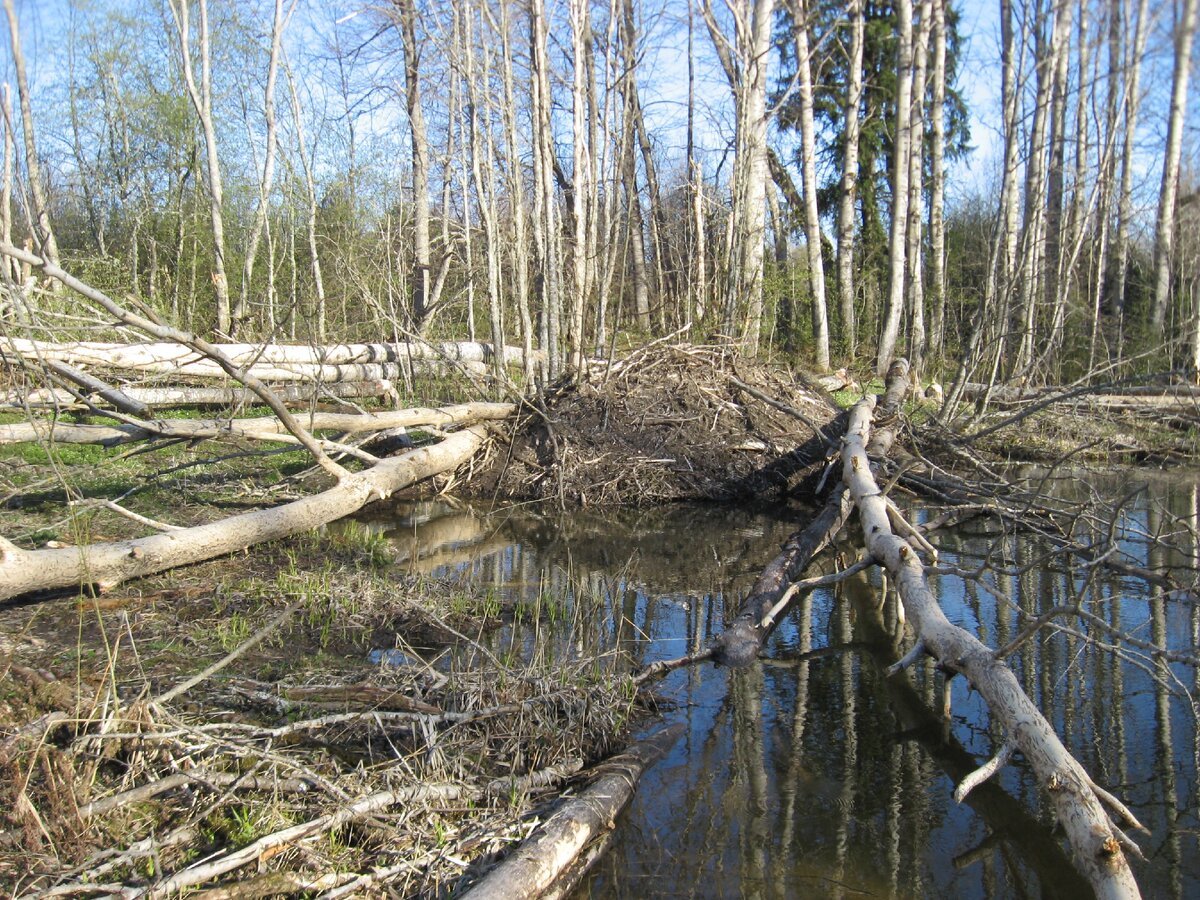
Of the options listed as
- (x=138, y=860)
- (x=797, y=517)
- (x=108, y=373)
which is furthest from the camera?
(x=108, y=373)

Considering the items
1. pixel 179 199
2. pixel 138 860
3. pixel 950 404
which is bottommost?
pixel 138 860

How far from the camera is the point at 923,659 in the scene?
5.09 m

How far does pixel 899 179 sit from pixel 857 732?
12836 millimetres

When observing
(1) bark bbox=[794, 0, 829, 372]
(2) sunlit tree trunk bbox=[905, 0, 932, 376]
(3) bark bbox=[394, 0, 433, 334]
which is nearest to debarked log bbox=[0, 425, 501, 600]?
(3) bark bbox=[394, 0, 433, 334]

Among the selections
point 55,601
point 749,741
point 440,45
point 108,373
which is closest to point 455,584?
point 55,601

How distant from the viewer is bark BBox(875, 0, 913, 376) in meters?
14.9

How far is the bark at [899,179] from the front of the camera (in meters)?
14.9

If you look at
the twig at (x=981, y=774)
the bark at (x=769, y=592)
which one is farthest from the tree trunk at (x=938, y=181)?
the twig at (x=981, y=774)

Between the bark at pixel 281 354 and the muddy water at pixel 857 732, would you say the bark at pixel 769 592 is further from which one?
the bark at pixel 281 354

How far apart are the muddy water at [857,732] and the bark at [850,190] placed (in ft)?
38.4

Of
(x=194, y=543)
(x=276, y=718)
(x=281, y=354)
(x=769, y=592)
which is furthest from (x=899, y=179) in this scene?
(x=276, y=718)

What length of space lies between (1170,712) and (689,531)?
14.7ft

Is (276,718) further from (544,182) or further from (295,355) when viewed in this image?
(295,355)

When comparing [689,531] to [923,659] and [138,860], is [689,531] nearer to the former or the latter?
[923,659]
